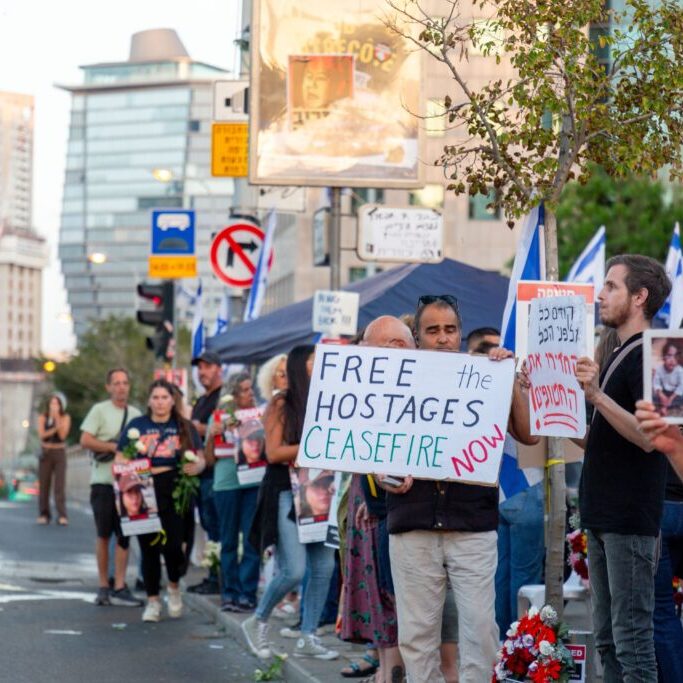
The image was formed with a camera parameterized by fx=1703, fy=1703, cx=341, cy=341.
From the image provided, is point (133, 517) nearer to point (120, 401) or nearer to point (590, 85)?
point (120, 401)

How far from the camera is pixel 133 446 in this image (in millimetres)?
13391

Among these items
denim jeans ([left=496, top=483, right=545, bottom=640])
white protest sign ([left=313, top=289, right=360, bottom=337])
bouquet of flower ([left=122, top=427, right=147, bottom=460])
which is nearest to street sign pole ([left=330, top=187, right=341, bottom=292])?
white protest sign ([left=313, top=289, right=360, bottom=337])

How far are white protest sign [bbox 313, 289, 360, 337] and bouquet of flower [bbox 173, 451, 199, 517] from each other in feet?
4.84

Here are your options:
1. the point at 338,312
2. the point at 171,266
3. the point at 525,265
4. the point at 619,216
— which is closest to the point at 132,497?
the point at 338,312

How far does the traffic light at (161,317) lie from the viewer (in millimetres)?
24594

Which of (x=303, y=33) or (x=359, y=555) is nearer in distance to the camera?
(x=359, y=555)

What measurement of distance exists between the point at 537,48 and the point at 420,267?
732cm

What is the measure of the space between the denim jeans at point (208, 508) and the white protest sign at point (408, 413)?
7.10 metres

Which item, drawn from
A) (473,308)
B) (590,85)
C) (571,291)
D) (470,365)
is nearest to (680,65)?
(590,85)

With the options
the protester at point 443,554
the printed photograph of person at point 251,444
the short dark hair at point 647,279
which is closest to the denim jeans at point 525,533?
the protester at point 443,554

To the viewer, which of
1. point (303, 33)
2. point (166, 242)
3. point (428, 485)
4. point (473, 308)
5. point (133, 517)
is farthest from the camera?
point (166, 242)

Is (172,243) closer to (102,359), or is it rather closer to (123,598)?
(123,598)

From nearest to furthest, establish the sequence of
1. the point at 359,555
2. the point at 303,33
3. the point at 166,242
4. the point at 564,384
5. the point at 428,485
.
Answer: the point at 564,384, the point at 428,485, the point at 359,555, the point at 303,33, the point at 166,242

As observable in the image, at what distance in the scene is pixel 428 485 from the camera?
7301mm
